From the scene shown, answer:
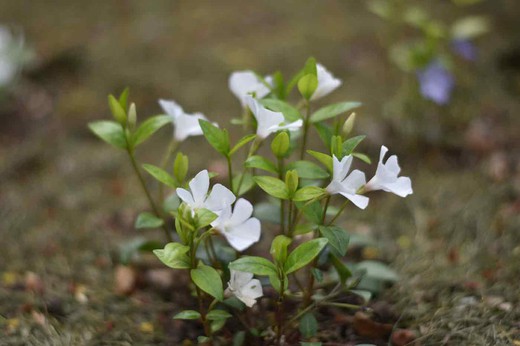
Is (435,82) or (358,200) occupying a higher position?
(358,200)

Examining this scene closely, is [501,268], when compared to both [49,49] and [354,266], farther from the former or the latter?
[49,49]

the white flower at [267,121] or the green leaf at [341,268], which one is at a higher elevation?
the white flower at [267,121]

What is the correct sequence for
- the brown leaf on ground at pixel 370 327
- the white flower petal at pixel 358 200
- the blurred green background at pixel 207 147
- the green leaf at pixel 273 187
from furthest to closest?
1. the blurred green background at pixel 207 147
2. the brown leaf on ground at pixel 370 327
3. the green leaf at pixel 273 187
4. the white flower petal at pixel 358 200

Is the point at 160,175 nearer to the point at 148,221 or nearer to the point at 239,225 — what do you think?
the point at 148,221

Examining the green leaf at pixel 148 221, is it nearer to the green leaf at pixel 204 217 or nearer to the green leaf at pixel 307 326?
the green leaf at pixel 204 217

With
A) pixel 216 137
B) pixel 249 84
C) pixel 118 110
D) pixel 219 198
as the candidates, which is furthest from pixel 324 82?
pixel 118 110

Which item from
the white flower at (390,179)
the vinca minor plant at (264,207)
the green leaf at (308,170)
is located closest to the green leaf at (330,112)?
the vinca minor plant at (264,207)

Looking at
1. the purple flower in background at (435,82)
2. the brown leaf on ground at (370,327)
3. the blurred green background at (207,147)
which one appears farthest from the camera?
the purple flower in background at (435,82)
